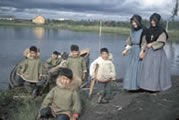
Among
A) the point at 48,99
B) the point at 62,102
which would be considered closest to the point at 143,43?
the point at 62,102

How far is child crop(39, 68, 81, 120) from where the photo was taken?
14.7ft

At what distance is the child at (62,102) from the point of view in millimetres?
4484

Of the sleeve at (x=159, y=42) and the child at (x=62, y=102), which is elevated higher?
the sleeve at (x=159, y=42)

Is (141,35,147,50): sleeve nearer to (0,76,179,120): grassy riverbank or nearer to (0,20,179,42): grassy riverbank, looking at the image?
(0,76,179,120): grassy riverbank

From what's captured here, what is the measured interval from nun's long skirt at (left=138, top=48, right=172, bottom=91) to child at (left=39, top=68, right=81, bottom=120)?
2571 millimetres

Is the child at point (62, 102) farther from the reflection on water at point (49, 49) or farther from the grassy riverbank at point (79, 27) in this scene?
→ the grassy riverbank at point (79, 27)

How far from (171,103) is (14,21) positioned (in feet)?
254

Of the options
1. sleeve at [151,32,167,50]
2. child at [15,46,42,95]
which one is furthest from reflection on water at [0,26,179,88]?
sleeve at [151,32,167,50]

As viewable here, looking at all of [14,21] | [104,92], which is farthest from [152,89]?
[14,21]

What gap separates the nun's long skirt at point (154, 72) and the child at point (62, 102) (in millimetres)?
2571

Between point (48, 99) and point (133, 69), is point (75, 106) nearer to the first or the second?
point (48, 99)

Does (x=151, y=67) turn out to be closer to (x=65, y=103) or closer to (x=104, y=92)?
(x=104, y=92)

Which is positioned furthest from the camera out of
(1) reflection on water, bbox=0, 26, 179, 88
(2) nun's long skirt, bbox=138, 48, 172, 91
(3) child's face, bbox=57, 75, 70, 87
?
(1) reflection on water, bbox=0, 26, 179, 88

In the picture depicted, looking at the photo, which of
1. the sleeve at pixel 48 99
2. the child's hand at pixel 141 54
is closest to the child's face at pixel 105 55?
the child's hand at pixel 141 54
